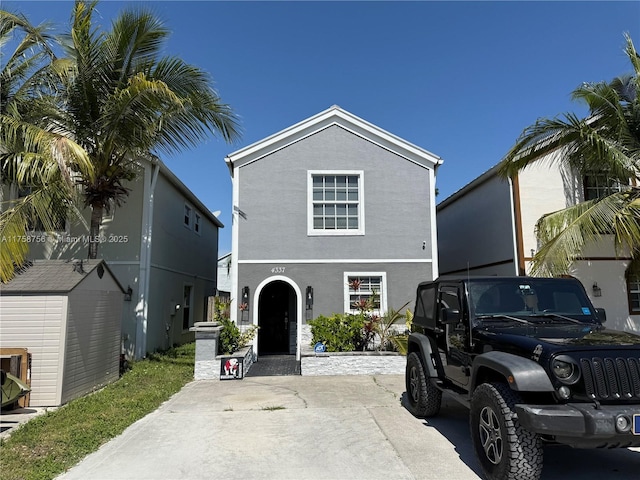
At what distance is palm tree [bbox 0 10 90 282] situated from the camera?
7832mm

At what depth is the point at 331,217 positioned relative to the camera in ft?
40.1

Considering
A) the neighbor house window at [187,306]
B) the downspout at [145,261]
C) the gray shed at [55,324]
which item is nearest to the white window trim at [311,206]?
the downspout at [145,261]

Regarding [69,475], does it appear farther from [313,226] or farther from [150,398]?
[313,226]

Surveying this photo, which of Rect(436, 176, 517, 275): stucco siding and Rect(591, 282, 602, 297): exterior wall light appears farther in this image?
Rect(436, 176, 517, 275): stucco siding

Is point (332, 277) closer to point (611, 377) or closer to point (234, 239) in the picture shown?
point (234, 239)

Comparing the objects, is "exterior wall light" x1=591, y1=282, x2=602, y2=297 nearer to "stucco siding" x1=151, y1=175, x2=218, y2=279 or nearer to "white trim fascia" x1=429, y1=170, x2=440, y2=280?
"white trim fascia" x1=429, y1=170, x2=440, y2=280

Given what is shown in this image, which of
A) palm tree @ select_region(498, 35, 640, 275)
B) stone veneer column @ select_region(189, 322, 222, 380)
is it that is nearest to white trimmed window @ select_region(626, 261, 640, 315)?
palm tree @ select_region(498, 35, 640, 275)

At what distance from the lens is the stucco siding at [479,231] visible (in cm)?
1221

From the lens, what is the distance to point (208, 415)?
255 inches

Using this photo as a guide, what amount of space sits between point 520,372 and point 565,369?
1.21 ft

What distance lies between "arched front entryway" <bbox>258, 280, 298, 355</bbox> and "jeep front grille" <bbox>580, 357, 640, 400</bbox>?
34.3ft

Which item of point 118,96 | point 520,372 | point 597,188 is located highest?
point 118,96

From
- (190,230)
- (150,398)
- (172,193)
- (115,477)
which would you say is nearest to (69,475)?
(115,477)

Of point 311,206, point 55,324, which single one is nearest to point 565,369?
point 55,324
